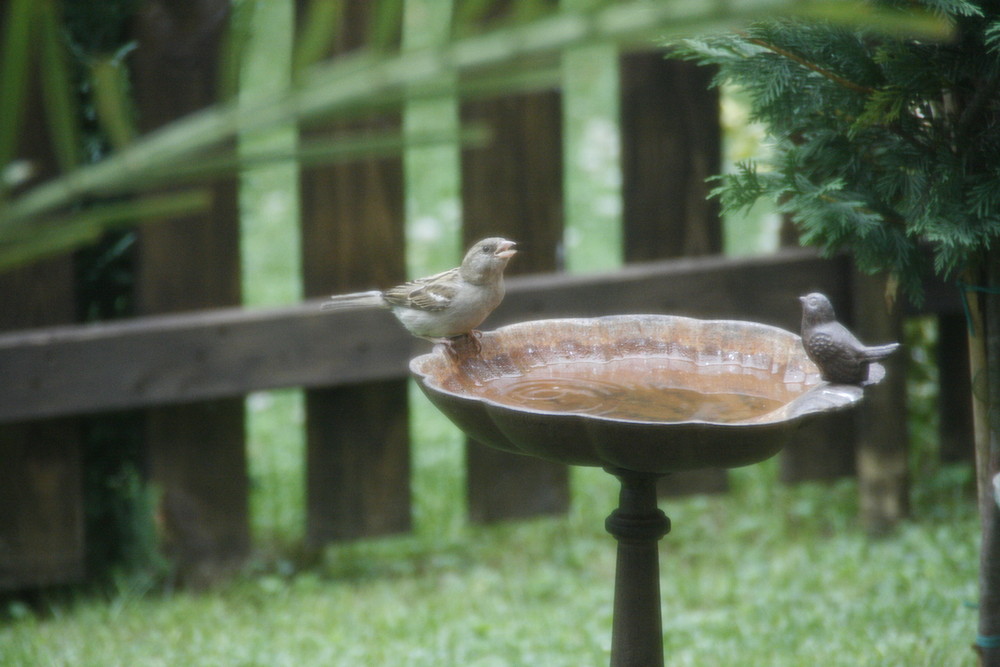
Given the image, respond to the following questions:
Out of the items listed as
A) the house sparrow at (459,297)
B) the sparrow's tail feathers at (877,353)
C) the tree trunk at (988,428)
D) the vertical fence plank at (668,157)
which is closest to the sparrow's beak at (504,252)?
the house sparrow at (459,297)

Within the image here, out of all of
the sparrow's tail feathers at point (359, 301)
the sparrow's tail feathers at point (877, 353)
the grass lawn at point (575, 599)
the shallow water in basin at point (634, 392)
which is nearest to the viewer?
the sparrow's tail feathers at point (877, 353)

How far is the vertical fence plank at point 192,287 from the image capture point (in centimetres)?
450

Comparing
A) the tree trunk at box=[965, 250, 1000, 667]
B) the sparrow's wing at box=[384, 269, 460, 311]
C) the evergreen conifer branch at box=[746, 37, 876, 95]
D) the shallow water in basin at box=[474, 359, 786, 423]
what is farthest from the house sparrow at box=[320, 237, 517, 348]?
the tree trunk at box=[965, 250, 1000, 667]

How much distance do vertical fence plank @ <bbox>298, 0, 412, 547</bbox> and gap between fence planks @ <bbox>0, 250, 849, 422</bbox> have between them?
0.49 ft

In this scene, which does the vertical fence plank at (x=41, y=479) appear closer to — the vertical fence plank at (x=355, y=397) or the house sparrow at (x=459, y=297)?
the vertical fence plank at (x=355, y=397)

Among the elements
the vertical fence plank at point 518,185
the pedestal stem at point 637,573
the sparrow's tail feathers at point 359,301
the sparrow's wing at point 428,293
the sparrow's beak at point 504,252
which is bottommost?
the pedestal stem at point 637,573

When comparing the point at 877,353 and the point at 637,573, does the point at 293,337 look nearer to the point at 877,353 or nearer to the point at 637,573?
the point at 637,573

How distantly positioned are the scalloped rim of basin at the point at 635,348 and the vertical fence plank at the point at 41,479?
83.2 inches

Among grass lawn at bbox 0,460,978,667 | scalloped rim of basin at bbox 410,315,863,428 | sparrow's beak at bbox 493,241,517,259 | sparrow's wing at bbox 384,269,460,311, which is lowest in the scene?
grass lawn at bbox 0,460,978,667

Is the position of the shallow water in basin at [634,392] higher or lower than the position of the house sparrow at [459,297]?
lower

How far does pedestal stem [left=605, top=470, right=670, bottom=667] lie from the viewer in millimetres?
3059

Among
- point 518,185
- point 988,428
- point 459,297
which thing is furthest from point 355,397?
point 988,428

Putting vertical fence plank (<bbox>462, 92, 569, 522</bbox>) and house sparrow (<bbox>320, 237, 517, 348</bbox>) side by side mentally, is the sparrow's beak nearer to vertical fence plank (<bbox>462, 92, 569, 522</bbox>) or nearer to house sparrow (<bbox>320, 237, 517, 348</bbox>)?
house sparrow (<bbox>320, 237, 517, 348</bbox>)

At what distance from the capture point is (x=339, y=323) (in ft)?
15.4
